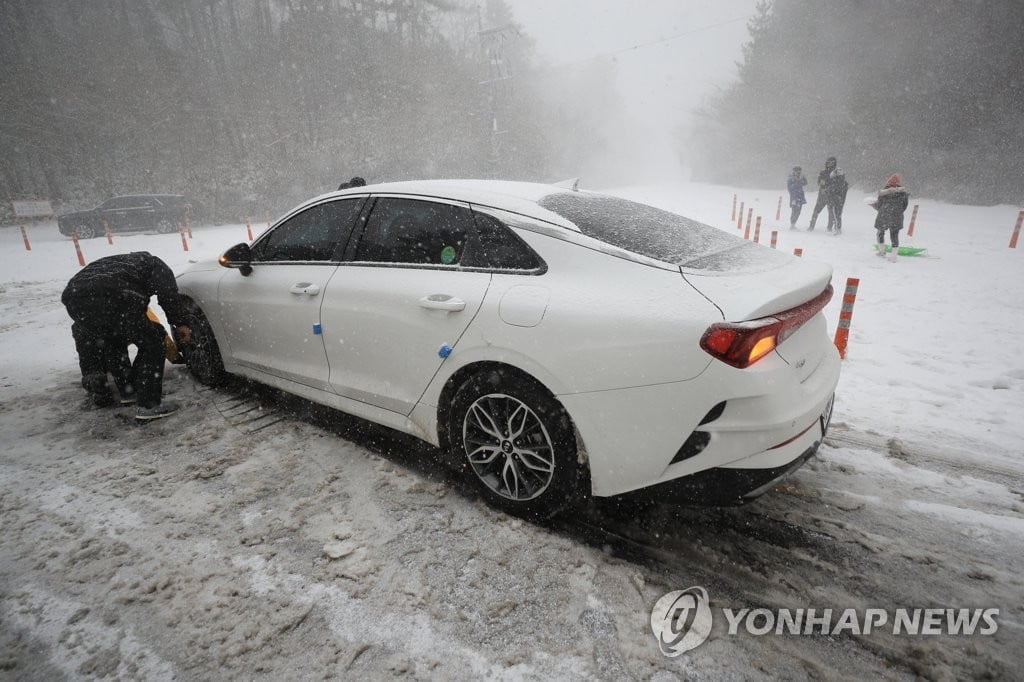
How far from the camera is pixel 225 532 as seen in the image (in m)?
2.47

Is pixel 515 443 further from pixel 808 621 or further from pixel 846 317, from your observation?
pixel 846 317

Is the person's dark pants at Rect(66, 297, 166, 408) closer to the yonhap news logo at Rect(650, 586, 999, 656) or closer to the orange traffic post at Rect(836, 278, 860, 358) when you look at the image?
the yonhap news logo at Rect(650, 586, 999, 656)

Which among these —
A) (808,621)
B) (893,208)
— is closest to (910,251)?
(893,208)

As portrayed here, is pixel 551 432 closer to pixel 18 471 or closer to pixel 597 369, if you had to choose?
pixel 597 369

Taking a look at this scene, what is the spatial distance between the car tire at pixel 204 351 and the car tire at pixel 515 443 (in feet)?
8.52

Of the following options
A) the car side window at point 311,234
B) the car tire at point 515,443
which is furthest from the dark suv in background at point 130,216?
the car tire at point 515,443

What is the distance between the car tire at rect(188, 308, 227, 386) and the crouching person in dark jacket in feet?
0.61

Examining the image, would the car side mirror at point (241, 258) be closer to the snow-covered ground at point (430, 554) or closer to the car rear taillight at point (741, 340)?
the snow-covered ground at point (430, 554)

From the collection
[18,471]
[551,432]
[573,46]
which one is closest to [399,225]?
[551,432]

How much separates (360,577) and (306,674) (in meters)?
0.45

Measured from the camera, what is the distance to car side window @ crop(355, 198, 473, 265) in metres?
2.59

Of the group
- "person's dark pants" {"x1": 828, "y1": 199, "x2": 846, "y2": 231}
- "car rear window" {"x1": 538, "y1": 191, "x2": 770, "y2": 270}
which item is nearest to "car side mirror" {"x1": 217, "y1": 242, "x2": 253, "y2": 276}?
"car rear window" {"x1": 538, "y1": 191, "x2": 770, "y2": 270}

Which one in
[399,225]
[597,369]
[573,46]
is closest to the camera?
[597,369]

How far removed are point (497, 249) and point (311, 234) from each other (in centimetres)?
160
